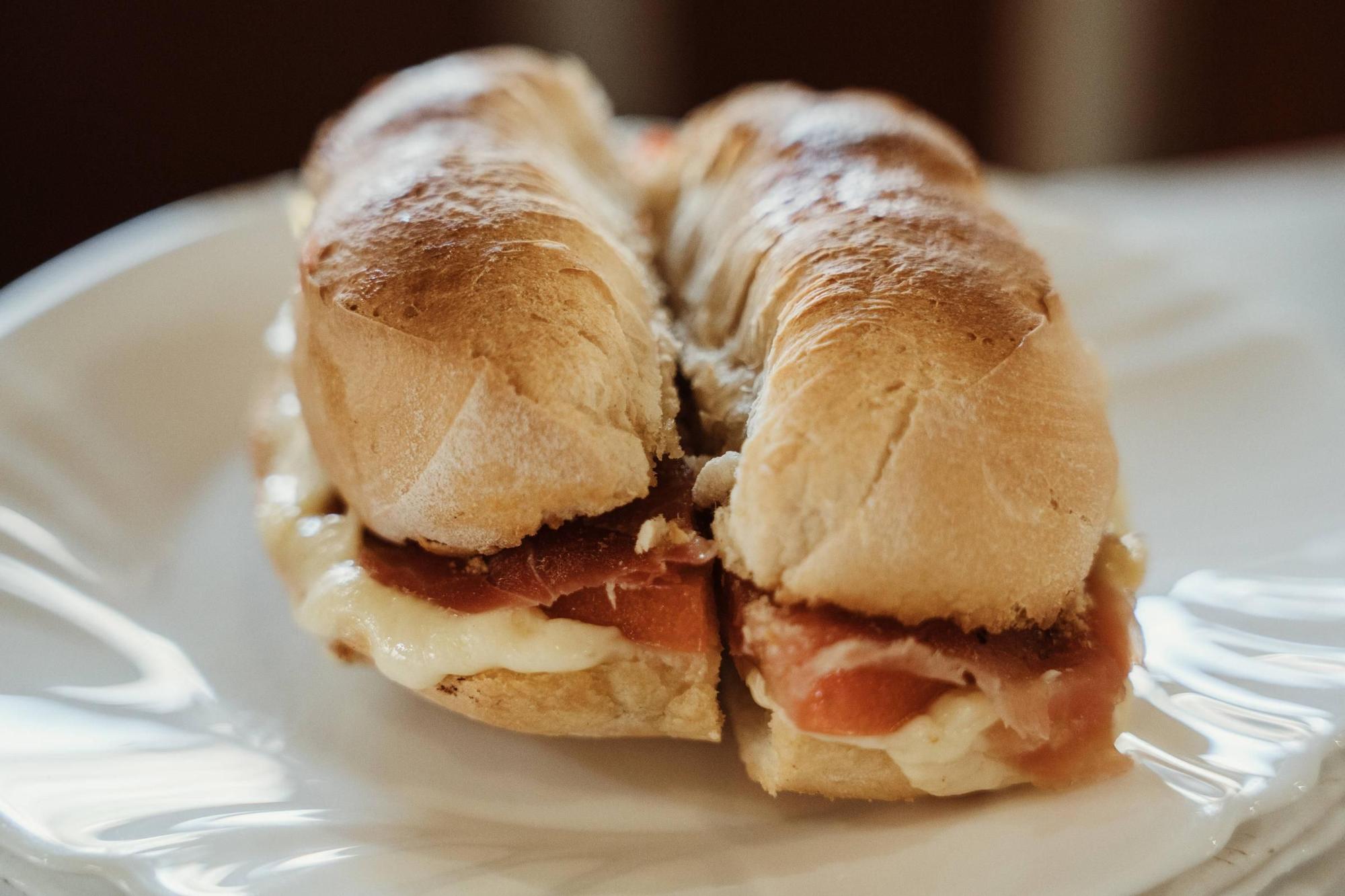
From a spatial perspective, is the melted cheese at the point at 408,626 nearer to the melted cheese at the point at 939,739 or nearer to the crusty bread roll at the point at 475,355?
the crusty bread roll at the point at 475,355

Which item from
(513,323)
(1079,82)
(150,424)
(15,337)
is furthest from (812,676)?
(1079,82)

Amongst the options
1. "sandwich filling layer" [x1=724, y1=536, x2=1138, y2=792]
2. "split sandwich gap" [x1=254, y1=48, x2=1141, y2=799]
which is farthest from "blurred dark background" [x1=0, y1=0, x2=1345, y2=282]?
"sandwich filling layer" [x1=724, y1=536, x2=1138, y2=792]

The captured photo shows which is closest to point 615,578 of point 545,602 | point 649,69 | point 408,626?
point 545,602

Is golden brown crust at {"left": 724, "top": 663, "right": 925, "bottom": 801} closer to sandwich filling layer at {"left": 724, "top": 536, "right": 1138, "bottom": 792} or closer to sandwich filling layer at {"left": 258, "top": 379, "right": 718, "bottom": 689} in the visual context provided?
A: sandwich filling layer at {"left": 724, "top": 536, "right": 1138, "bottom": 792}

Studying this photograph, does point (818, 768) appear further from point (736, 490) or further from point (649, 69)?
point (649, 69)

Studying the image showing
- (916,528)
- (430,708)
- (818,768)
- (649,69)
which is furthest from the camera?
(649,69)

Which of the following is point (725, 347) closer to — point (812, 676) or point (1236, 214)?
point (812, 676)
